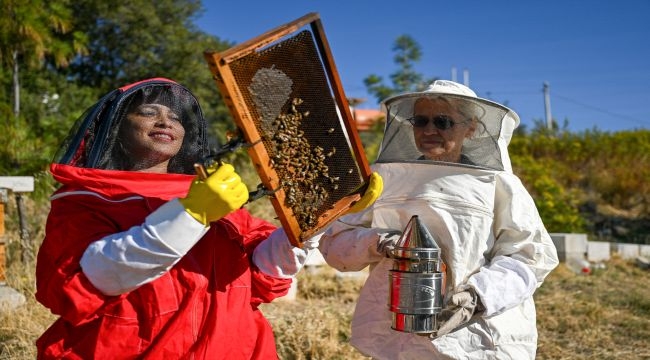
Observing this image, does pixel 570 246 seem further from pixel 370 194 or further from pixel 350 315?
pixel 370 194

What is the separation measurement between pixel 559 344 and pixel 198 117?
14.2ft

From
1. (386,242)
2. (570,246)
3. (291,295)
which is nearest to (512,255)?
(386,242)

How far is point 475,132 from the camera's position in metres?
2.89

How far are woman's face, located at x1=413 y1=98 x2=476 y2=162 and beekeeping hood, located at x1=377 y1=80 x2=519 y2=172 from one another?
1.4 inches

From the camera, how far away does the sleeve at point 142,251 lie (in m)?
1.85

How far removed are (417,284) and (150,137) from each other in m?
1.17

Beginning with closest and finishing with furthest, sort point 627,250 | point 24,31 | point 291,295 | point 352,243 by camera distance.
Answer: point 352,243 → point 291,295 → point 24,31 → point 627,250

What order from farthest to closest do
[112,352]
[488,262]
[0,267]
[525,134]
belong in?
1. [525,134]
2. [0,267]
3. [488,262]
4. [112,352]

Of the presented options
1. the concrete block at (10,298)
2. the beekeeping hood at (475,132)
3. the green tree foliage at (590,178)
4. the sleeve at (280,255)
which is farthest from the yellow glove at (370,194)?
the green tree foliage at (590,178)

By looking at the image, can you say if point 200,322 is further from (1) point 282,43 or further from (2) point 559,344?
(2) point 559,344

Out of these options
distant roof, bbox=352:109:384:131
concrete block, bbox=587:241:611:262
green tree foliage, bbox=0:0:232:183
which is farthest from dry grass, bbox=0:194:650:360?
green tree foliage, bbox=0:0:232:183

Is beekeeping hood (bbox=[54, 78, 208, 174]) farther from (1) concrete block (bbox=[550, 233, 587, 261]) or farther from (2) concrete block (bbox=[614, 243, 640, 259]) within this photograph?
(2) concrete block (bbox=[614, 243, 640, 259])

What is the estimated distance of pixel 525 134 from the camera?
19.0 meters

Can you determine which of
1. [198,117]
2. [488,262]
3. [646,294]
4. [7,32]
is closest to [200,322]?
[198,117]
